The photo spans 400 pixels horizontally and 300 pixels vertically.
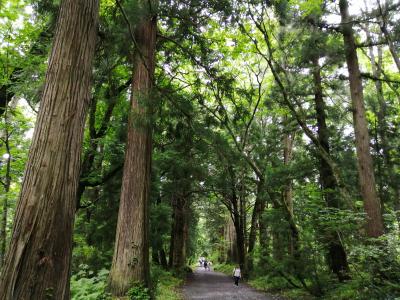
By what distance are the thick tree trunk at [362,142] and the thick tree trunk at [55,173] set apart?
7977 mm

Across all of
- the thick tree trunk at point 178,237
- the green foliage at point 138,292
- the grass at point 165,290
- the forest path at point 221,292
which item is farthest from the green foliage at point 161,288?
the thick tree trunk at point 178,237

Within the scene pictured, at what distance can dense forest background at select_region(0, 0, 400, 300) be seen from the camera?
3.43 metres

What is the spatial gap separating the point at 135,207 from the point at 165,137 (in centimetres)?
420

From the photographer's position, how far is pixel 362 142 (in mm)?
9258

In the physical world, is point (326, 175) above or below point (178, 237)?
above

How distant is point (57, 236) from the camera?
3.17 meters

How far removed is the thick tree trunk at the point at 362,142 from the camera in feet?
27.7

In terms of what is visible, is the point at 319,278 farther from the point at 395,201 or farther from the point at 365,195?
the point at 395,201

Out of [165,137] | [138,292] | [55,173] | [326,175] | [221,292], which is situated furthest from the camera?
[221,292]

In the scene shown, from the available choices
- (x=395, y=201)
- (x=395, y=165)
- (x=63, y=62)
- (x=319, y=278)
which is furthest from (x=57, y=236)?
(x=395, y=165)

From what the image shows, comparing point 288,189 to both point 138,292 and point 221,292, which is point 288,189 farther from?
point 138,292

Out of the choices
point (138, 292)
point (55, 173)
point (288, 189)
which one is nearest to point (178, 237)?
point (288, 189)

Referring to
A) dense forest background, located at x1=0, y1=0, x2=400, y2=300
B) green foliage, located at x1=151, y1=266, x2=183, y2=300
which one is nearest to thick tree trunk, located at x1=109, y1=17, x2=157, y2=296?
dense forest background, located at x1=0, y1=0, x2=400, y2=300

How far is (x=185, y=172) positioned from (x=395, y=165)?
1020 cm
